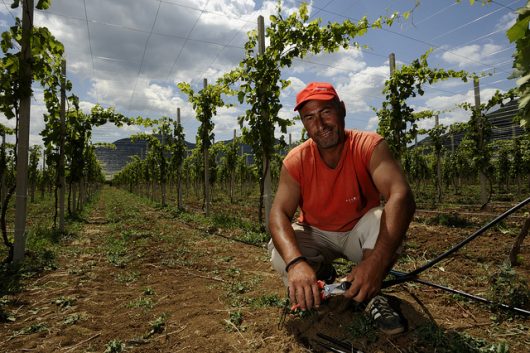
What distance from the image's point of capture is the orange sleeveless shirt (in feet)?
7.93

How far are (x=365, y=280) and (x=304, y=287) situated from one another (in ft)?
1.17

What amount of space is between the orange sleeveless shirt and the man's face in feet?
0.47

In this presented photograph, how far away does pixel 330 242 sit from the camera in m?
2.69

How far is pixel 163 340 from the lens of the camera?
2.54 meters

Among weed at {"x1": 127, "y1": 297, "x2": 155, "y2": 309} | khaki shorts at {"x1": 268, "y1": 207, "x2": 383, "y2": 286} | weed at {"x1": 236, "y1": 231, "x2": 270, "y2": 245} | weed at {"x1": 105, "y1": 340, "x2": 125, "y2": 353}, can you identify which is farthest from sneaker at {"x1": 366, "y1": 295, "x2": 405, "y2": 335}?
weed at {"x1": 236, "y1": 231, "x2": 270, "y2": 245}

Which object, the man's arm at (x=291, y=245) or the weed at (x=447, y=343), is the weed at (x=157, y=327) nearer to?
the man's arm at (x=291, y=245)

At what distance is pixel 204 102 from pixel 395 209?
11.0 meters

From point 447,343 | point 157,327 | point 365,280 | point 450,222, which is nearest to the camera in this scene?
point 365,280

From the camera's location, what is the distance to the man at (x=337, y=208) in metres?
1.93

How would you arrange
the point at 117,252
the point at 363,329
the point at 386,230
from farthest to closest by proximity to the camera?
the point at 117,252 → the point at 363,329 → the point at 386,230

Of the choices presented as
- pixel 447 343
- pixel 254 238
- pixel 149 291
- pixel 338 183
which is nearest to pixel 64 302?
pixel 149 291

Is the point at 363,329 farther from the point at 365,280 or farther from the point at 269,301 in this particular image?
the point at 269,301

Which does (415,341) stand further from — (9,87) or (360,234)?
(9,87)

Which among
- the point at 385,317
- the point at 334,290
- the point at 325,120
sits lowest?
the point at 385,317
